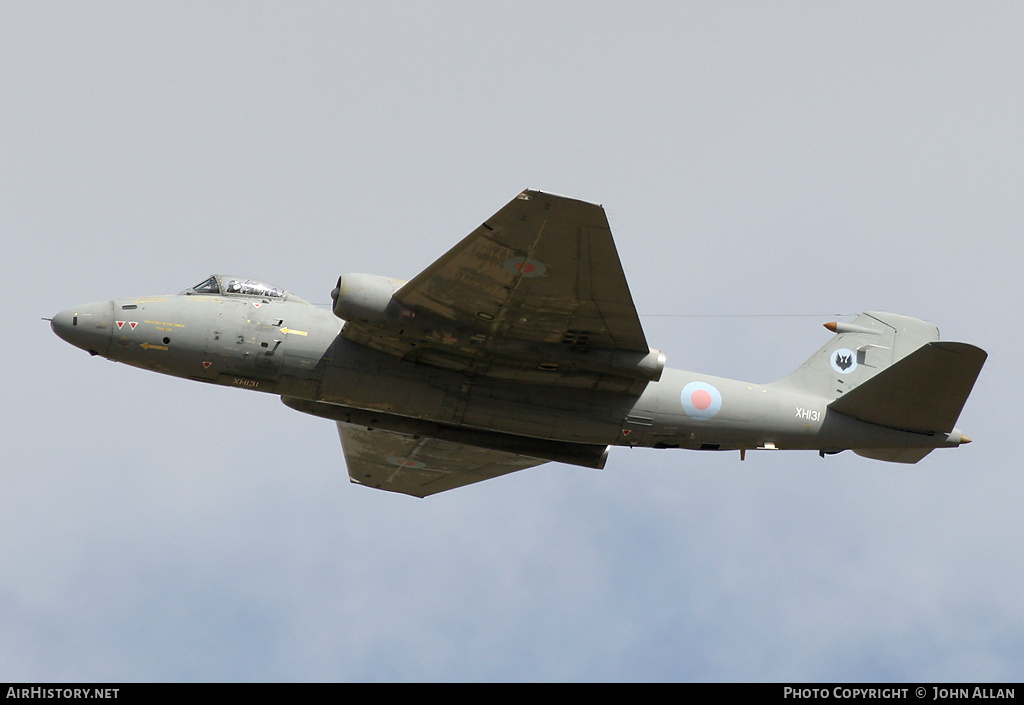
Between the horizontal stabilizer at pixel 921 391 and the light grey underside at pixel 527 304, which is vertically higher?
the light grey underside at pixel 527 304

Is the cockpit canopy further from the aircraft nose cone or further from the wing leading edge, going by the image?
the wing leading edge

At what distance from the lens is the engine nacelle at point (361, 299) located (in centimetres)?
2133

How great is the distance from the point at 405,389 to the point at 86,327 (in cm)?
618

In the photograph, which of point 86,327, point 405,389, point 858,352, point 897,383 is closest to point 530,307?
point 405,389

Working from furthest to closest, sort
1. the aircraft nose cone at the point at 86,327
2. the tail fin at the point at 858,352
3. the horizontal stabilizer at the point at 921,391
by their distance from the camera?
the tail fin at the point at 858,352 → the horizontal stabilizer at the point at 921,391 → the aircraft nose cone at the point at 86,327

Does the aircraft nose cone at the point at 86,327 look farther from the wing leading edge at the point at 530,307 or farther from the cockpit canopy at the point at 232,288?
the wing leading edge at the point at 530,307

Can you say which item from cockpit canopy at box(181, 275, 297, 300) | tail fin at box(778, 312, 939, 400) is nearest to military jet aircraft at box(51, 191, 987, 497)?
cockpit canopy at box(181, 275, 297, 300)

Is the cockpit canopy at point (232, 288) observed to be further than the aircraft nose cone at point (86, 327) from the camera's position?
Yes

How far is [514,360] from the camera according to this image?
22.5 meters

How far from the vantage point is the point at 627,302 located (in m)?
21.5

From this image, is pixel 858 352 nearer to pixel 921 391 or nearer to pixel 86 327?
pixel 921 391

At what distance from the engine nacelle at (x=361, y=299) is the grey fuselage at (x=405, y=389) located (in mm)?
1272

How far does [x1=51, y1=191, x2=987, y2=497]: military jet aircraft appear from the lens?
827 inches

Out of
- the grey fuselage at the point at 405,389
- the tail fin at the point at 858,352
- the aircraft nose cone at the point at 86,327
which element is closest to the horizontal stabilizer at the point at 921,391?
the grey fuselage at the point at 405,389
